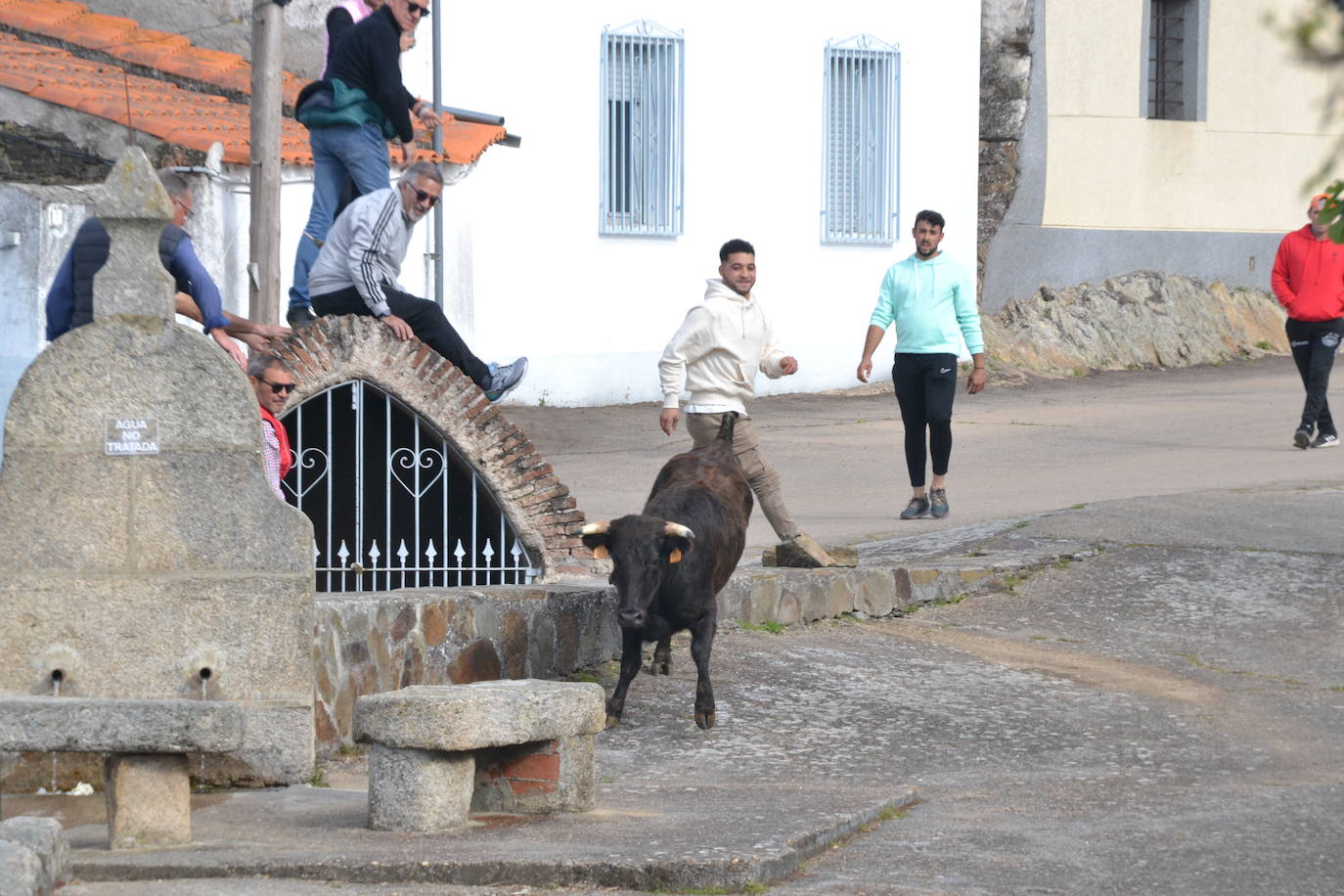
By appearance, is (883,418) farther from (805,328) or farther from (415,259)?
(415,259)

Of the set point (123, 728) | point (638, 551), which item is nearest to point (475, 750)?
point (123, 728)

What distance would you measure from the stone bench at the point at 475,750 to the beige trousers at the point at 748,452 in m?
3.36

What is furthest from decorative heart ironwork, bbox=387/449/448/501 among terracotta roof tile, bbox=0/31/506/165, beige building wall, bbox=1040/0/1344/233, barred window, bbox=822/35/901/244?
beige building wall, bbox=1040/0/1344/233

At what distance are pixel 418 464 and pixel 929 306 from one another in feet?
13.1

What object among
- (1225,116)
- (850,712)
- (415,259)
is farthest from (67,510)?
(1225,116)

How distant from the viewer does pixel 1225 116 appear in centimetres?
2489

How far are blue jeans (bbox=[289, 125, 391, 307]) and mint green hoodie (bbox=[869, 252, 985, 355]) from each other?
11.8ft

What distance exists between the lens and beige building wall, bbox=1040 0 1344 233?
78.4 ft

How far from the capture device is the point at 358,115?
9898 millimetres

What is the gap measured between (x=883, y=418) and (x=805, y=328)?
218 centimetres

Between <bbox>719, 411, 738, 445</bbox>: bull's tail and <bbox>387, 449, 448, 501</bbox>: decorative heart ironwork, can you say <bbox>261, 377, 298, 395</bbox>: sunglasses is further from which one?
<bbox>719, 411, 738, 445</bbox>: bull's tail

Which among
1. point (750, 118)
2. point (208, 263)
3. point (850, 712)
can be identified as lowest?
point (850, 712)

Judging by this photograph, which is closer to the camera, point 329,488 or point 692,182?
point 329,488

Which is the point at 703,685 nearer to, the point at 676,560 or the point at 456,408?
the point at 676,560
